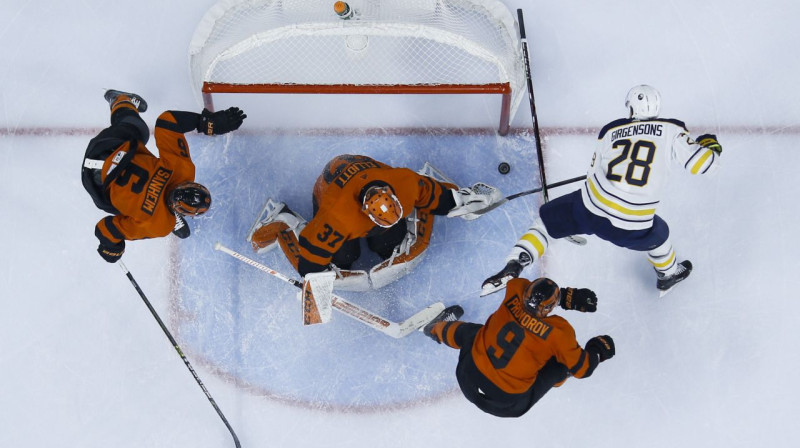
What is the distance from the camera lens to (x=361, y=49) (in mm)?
3654

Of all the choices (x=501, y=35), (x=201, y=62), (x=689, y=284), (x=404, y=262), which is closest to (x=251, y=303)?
(x=404, y=262)

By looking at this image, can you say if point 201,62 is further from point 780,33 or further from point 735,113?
point 780,33

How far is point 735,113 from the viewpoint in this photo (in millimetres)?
3770

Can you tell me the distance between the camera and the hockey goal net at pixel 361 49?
3141 millimetres

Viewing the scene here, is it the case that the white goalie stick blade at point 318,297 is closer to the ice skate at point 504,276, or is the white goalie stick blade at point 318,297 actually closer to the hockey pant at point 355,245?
the hockey pant at point 355,245

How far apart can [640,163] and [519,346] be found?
2.94 ft

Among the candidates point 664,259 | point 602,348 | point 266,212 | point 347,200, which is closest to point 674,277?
point 664,259

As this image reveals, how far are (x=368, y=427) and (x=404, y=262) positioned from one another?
0.88 m

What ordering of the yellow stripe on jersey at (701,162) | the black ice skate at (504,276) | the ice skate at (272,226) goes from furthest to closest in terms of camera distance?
1. the ice skate at (272,226)
2. the black ice skate at (504,276)
3. the yellow stripe on jersey at (701,162)

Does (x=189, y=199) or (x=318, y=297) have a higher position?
(x=189, y=199)

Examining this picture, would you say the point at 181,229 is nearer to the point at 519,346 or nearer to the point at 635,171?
the point at 519,346

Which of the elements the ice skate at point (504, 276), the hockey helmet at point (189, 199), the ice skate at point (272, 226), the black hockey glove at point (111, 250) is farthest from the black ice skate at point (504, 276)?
the black hockey glove at point (111, 250)

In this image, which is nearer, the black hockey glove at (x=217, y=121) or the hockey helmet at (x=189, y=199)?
the hockey helmet at (x=189, y=199)

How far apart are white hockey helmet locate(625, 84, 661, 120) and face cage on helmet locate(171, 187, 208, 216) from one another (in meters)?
1.86
